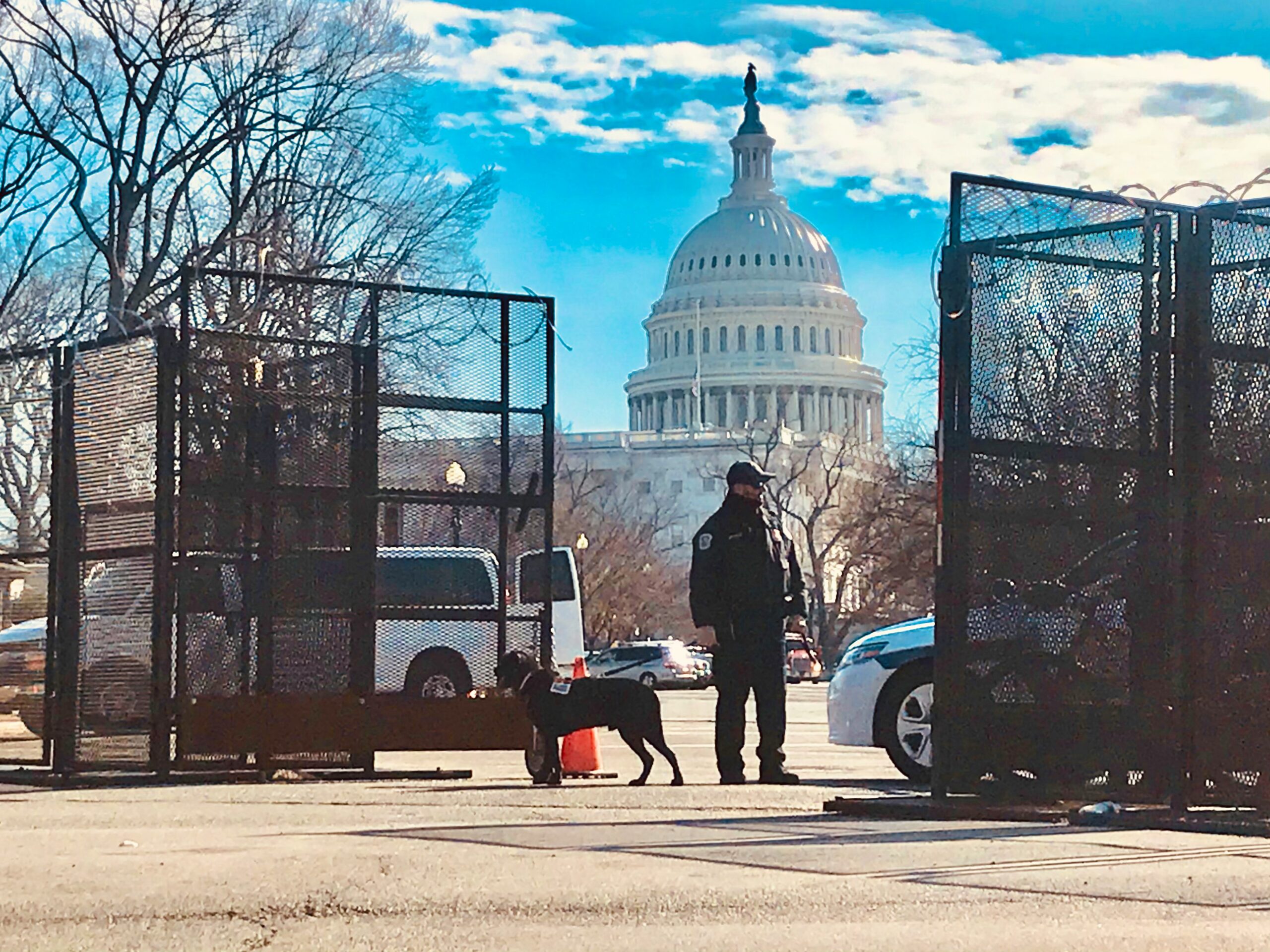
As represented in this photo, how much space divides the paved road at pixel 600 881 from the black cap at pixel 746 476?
2.57 m

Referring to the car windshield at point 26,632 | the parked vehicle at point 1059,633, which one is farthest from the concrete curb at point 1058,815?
the car windshield at point 26,632

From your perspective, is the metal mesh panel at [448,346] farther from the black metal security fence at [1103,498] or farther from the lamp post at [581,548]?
the lamp post at [581,548]

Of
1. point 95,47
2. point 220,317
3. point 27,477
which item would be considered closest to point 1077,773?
point 27,477

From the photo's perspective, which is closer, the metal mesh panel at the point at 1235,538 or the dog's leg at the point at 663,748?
the metal mesh panel at the point at 1235,538

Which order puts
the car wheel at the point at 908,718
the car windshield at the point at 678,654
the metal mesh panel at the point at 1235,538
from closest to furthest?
the metal mesh panel at the point at 1235,538 < the car wheel at the point at 908,718 < the car windshield at the point at 678,654

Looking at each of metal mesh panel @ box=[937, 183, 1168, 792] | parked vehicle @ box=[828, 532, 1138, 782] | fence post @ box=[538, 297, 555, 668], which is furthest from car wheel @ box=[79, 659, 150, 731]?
parked vehicle @ box=[828, 532, 1138, 782]

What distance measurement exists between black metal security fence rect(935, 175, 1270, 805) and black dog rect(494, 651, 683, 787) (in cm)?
287

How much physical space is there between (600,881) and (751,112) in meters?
172

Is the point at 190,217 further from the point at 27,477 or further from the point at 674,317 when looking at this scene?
the point at 674,317

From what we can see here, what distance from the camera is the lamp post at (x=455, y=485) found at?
1384cm

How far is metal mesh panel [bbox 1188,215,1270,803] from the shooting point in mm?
9266

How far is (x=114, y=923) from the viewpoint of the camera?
595 cm

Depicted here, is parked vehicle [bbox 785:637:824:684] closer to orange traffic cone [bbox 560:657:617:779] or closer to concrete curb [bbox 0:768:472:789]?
orange traffic cone [bbox 560:657:617:779]

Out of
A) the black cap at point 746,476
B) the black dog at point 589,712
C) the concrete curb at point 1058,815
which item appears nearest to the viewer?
the concrete curb at point 1058,815
